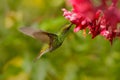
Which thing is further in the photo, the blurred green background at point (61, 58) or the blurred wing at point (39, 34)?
the blurred green background at point (61, 58)

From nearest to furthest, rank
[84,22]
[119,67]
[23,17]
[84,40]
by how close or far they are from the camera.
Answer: [84,22]
[119,67]
[84,40]
[23,17]

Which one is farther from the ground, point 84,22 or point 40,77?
point 40,77

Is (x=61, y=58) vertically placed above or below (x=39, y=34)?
above

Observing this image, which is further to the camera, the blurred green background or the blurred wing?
the blurred green background

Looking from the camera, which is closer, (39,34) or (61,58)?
(39,34)

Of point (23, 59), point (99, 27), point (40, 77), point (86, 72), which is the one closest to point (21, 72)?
point (23, 59)

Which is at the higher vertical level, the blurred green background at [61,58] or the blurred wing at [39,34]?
the blurred green background at [61,58]

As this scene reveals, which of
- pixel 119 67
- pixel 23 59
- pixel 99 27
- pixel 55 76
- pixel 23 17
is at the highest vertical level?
pixel 23 17

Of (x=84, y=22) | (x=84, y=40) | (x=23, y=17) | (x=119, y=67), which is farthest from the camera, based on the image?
(x=23, y=17)

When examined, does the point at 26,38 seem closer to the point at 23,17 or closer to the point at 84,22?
the point at 23,17

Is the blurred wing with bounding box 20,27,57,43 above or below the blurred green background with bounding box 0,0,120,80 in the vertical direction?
below

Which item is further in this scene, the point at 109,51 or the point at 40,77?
the point at 109,51
